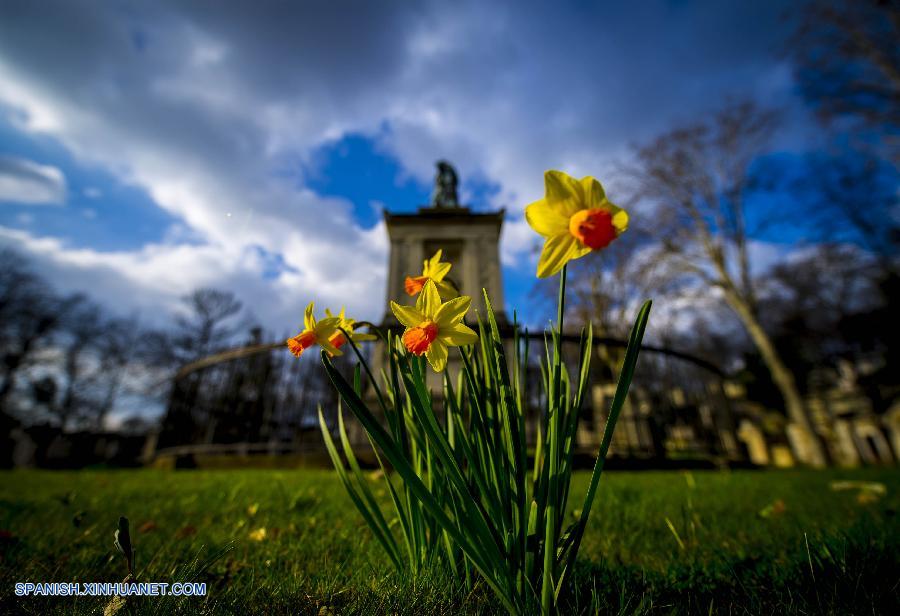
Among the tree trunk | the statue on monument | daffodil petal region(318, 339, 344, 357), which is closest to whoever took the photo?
daffodil petal region(318, 339, 344, 357)

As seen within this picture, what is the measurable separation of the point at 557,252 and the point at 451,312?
0.92 ft

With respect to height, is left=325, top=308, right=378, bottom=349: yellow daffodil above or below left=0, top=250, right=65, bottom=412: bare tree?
below

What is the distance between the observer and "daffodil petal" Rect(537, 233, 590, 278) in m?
0.77

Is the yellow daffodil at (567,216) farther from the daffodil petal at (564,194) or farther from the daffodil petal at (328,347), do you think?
the daffodil petal at (328,347)

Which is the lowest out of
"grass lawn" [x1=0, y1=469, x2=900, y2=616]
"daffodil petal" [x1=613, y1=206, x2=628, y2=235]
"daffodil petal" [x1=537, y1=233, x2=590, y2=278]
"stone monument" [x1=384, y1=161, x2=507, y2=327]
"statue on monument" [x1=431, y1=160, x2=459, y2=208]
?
"grass lawn" [x1=0, y1=469, x2=900, y2=616]

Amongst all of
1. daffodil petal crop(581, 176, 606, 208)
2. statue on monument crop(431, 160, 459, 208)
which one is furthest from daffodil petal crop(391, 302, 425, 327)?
statue on monument crop(431, 160, 459, 208)

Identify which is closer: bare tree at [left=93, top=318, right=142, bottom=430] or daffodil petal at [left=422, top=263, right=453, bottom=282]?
daffodil petal at [left=422, top=263, right=453, bottom=282]

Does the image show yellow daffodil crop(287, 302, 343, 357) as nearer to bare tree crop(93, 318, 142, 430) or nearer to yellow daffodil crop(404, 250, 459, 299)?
yellow daffodil crop(404, 250, 459, 299)

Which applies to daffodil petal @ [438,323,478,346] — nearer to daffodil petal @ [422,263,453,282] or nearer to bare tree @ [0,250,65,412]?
daffodil petal @ [422,263,453,282]

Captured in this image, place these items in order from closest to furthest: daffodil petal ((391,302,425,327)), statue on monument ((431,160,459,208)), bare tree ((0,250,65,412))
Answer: daffodil petal ((391,302,425,327))
statue on monument ((431,160,459,208))
bare tree ((0,250,65,412))

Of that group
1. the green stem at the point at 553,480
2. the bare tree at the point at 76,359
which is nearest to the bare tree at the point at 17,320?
the bare tree at the point at 76,359

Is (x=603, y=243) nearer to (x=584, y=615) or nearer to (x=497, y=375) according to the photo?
(x=497, y=375)

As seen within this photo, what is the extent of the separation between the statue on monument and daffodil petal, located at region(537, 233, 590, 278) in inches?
351

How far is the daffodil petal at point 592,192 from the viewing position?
76 centimetres
